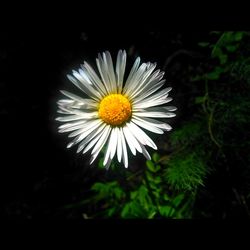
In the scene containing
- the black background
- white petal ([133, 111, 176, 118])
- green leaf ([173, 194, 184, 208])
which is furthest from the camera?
→ the black background

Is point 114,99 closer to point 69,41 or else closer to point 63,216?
point 69,41

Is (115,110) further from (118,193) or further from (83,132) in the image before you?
(118,193)

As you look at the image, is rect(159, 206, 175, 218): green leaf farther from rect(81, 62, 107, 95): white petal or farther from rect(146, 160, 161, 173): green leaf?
rect(81, 62, 107, 95): white petal

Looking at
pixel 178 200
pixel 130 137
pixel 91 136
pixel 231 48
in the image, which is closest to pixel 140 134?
pixel 130 137

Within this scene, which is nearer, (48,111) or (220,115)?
(220,115)

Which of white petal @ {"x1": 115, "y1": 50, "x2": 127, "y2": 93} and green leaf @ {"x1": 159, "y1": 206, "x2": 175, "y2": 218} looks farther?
green leaf @ {"x1": 159, "y1": 206, "x2": 175, "y2": 218}

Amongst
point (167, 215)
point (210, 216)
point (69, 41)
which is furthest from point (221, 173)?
point (69, 41)

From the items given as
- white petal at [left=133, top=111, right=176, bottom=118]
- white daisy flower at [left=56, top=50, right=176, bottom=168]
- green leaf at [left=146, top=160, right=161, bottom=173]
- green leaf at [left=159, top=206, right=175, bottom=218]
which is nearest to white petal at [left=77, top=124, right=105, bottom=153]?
white daisy flower at [left=56, top=50, right=176, bottom=168]
